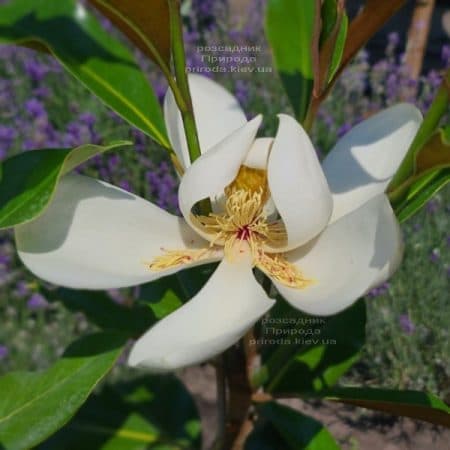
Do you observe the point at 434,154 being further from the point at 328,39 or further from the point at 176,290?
the point at 176,290

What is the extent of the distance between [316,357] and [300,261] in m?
0.31

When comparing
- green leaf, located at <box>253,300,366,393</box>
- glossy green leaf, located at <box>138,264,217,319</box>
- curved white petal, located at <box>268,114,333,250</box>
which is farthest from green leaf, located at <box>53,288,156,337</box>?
curved white petal, located at <box>268,114,333,250</box>

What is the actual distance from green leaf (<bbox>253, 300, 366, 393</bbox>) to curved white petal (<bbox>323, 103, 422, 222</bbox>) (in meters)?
0.22

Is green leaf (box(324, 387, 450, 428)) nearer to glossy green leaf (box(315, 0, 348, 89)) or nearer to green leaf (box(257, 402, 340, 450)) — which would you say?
green leaf (box(257, 402, 340, 450))

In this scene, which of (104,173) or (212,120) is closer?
(212,120)

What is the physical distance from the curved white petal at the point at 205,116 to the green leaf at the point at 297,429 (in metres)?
0.37

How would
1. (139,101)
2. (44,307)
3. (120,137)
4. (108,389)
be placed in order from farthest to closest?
(120,137)
(44,307)
(108,389)
(139,101)

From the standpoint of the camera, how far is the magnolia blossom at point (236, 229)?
0.81 m

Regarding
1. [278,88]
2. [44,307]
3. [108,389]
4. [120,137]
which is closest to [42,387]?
[108,389]

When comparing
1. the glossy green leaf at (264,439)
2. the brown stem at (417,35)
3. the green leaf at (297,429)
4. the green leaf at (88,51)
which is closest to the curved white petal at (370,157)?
the green leaf at (88,51)

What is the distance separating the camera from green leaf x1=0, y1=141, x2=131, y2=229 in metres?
0.82

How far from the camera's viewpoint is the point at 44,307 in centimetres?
240

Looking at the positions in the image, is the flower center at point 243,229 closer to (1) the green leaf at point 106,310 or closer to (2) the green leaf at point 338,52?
(2) the green leaf at point 338,52

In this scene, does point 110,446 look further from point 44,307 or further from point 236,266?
point 44,307
